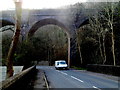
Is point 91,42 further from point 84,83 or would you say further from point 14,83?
point 14,83

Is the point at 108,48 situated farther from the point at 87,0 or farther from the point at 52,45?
the point at 52,45

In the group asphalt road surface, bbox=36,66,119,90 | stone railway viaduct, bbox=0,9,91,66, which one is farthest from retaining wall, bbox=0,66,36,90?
stone railway viaduct, bbox=0,9,91,66

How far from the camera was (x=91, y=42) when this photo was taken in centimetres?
5572

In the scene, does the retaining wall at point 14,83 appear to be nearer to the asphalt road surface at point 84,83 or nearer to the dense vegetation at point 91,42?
the asphalt road surface at point 84,83

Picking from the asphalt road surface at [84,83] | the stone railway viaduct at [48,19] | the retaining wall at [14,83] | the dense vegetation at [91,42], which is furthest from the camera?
the stone railway viaduct at [48,19]

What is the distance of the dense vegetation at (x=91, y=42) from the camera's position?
30578mm

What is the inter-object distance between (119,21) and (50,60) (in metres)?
44.2

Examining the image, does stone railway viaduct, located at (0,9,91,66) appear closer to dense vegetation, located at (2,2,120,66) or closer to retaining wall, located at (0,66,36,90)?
dense vegetation, located at (2,2,120,66)

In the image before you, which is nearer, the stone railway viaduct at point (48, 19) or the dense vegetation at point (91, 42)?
the dense vegetation at point (91, 42)

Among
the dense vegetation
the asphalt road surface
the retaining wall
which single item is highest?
the dense vegetation

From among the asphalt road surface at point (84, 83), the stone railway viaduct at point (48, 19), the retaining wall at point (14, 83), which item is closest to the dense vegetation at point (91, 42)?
the stone railway viaduct at point (48, 19)

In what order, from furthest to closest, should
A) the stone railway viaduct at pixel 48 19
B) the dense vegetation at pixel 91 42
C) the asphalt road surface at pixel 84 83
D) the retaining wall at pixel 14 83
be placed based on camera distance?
the stone railway viaduct at pixel 48 19 < the dense vegetation at pixel 91 42 < the asphalt road surface at pixel 84 83 < the retaining wall at pixel 14 83

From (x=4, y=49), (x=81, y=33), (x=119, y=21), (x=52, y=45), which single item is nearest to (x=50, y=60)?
(x=52, y=45)

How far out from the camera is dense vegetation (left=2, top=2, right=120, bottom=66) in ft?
100
